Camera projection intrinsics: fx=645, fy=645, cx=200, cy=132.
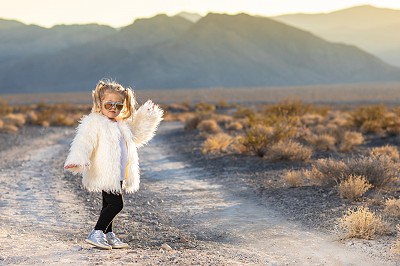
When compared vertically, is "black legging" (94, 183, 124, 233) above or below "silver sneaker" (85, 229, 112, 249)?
above

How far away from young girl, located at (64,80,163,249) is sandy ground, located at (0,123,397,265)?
0.44 m

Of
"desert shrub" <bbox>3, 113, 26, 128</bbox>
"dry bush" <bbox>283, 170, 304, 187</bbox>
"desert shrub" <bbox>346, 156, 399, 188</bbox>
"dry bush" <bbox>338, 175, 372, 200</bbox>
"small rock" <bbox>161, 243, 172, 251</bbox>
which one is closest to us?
"small rock" <bbox>161, 243, 172, 251</bbox>

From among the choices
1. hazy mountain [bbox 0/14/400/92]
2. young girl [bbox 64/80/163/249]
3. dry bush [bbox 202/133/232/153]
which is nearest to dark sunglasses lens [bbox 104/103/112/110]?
young girl [bbox 64/80/163/249]

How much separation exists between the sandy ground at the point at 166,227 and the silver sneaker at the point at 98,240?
69 mm

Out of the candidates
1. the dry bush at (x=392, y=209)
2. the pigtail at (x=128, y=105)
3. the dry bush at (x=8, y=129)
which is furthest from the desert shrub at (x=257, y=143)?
the dry bush at (x=8, y=129)

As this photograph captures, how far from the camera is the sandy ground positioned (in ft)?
22.7

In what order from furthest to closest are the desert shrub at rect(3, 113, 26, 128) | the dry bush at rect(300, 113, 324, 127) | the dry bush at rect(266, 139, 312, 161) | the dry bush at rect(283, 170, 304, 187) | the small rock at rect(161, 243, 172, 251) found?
the desert shrub at rect(3, 113, 26, 128) → the dry bush at rect(300, 113, 324, 127) → the dry bush at rect(266, 139, 312, 161) → the dry bush at rect(283, 170, 304, 187) → the small rock at rect(161, 243, 172, 251)

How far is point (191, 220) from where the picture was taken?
9.39m

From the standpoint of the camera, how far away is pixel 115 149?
6.95 meters

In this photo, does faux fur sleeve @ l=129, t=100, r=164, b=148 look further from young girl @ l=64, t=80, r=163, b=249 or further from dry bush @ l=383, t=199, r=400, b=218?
dry bush @ l=383, t=199, r=400, b=218

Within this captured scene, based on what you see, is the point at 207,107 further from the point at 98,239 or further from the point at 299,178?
the point at 98,239

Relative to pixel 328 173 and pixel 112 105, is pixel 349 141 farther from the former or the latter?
pixel 112 105

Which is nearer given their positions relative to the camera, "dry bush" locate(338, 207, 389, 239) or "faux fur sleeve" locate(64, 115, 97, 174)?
"faux fur sleeve" locate(64, 115, 97, 174)

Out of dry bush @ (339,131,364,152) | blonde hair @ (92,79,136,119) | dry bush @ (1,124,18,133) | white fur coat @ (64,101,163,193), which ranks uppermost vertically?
blonde hair @ (92,79,136,119)
